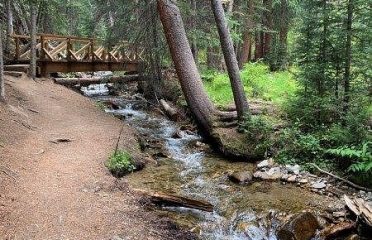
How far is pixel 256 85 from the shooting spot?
14.8 m

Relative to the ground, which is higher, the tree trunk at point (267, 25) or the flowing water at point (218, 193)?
the tree trunk at point (267, 25)

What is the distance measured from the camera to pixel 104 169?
25.7ft

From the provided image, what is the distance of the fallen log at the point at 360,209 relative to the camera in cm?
568

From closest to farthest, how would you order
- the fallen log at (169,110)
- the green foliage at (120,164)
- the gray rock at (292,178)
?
the green foliage at (120,164) < the gray rock at (292,178) < the fallen log at (169,110)

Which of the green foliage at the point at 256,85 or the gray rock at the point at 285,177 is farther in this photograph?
the green foliage at the point at 256,85

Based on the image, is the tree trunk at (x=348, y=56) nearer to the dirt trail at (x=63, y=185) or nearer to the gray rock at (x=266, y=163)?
the gray rock at (x=266, y=163)

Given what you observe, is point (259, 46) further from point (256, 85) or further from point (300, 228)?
point (300, 228)

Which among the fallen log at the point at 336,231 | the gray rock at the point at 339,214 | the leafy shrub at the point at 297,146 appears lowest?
the fallen log at the point at 336,231

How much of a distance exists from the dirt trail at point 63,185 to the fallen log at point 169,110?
3.56 metres

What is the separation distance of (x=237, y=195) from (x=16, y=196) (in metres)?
3.98

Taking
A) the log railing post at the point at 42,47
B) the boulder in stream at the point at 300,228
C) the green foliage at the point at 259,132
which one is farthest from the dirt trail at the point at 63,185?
the log railing post at the point at 42,47

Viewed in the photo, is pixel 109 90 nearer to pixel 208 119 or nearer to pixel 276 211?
pixel 208 119

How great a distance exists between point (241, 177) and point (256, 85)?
7.18 m

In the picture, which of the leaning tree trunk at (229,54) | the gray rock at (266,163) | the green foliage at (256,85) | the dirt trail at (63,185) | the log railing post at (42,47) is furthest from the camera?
the log railing post at (42,47)
